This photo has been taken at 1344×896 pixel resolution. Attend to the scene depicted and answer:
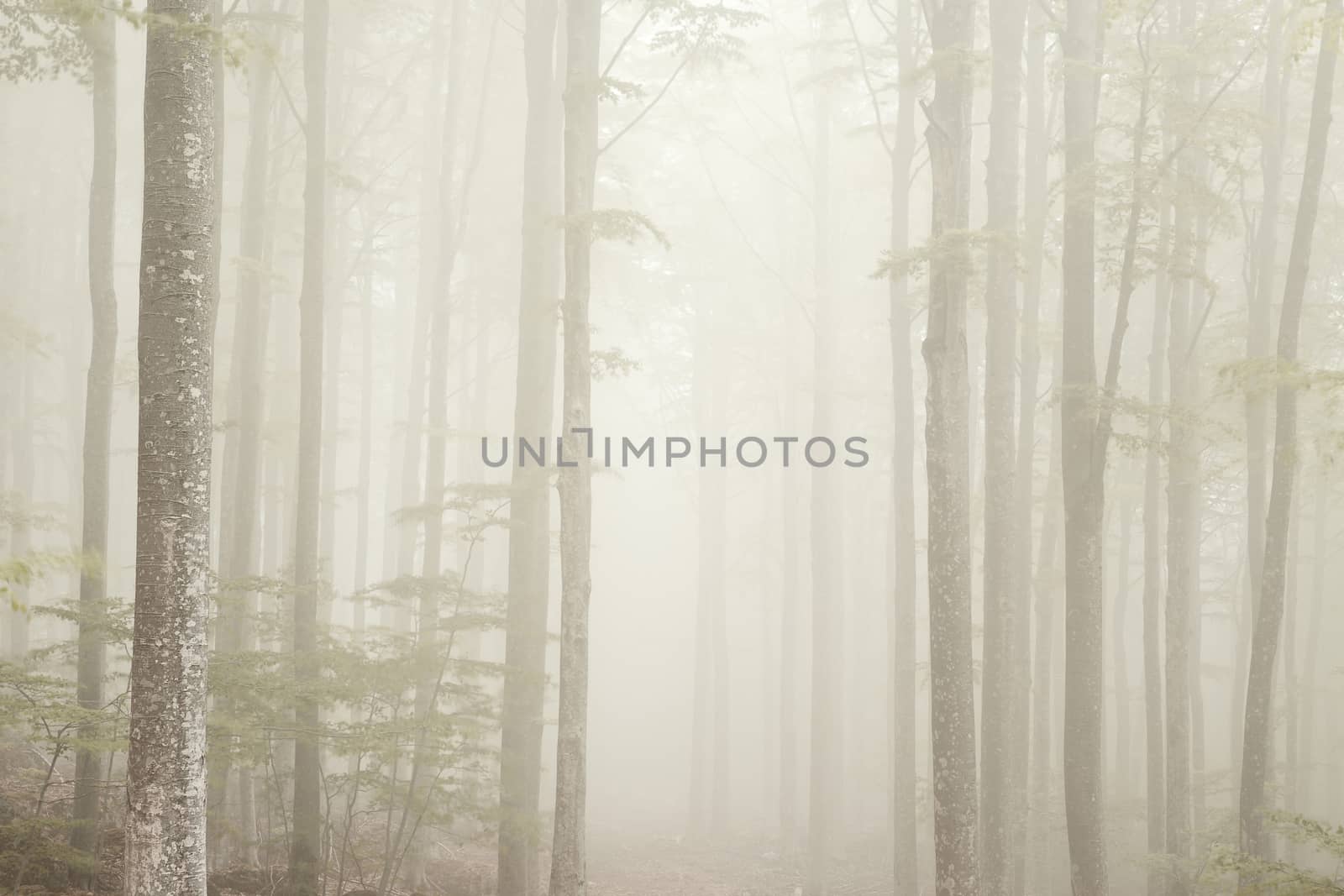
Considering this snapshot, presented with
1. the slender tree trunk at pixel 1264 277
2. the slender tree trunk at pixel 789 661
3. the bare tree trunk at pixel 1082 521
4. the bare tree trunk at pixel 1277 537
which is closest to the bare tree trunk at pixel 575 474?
the bare tree trunk at pixel 1082 521

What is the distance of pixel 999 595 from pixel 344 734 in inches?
294

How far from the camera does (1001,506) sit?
11.3 m

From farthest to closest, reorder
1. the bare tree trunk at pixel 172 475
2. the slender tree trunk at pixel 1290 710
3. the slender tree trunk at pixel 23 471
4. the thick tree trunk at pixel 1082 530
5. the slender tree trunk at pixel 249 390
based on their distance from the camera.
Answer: the slender tree trunk at pixel 23 471 < the slender tree trunk at pixel 1290 710 < the slender tree trunk at pixel 249 390 < the thick tree trunk at pixel 1082 530 < the bare tree trunk at pixel 172 475

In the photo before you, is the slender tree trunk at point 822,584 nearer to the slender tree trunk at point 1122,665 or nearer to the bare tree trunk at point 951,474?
the slender tree trunk at point 1122,665

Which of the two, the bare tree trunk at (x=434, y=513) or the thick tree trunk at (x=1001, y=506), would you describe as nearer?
the bare tree trunk at (x=434, y=513)

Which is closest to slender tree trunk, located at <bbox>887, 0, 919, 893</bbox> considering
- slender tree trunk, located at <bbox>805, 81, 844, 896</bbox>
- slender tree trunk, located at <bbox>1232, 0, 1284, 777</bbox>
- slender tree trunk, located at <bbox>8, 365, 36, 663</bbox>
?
slender tree trunk, located at <bbox>805, 81, 844, 896</bbox>

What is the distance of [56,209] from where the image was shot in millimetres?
28484

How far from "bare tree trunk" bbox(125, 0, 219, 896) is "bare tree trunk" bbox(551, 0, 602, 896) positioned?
15.3 ft

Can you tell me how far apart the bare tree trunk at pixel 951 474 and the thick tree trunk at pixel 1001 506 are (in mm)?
1368

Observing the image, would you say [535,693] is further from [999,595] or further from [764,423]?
[764,423]

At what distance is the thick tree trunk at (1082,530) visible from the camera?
9547 mm

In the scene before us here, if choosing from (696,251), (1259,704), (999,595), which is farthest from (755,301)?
(1259,704)

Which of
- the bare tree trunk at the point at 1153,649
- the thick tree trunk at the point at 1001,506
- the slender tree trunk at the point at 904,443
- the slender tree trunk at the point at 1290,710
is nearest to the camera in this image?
the thick tree trunk at the point at 1001,506

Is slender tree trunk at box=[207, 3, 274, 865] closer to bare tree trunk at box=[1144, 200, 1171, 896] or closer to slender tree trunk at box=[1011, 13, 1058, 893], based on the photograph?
slender tree trunk at box=[1011, 13, 1058, 893]
